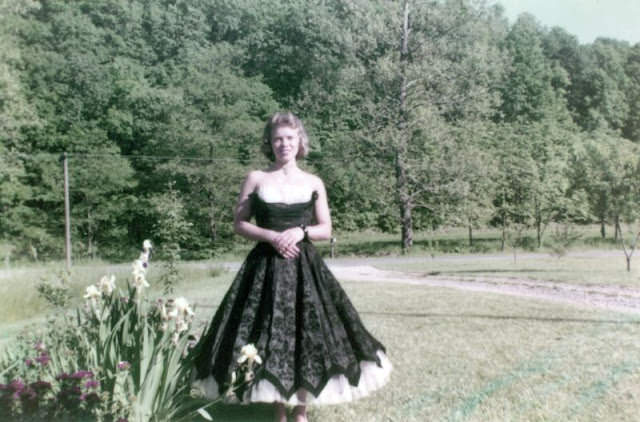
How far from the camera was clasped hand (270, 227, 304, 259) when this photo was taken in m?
2.72

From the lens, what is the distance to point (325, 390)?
2594 mm

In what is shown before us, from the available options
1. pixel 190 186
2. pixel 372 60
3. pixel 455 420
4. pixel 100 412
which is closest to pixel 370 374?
pixel 455 420

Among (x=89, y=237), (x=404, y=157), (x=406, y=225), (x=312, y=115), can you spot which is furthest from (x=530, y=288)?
(x=312, y=115)

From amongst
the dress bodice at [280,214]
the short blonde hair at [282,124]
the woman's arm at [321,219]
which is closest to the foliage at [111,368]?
the dress bodice at [280,214]

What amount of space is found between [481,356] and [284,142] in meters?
2.46

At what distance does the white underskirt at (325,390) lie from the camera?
2537 millimetres

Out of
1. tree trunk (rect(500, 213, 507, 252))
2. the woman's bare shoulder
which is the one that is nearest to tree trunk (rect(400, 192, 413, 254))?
tree trunk (rect(500, 213, 507, 252))

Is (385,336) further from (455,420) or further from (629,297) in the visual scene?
(629,297)

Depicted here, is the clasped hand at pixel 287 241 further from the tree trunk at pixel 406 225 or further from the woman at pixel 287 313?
the tree trunk at pixel 406 225

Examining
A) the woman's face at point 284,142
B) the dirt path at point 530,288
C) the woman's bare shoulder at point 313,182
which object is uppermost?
the woman's face at point 284,142

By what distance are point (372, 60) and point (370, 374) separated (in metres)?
14.0

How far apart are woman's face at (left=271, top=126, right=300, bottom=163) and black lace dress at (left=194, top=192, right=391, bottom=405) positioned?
24 centimetres

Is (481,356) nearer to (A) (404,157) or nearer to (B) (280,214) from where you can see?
(B) (280,214)

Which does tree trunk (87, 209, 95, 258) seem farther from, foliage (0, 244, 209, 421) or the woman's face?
the woman's face
